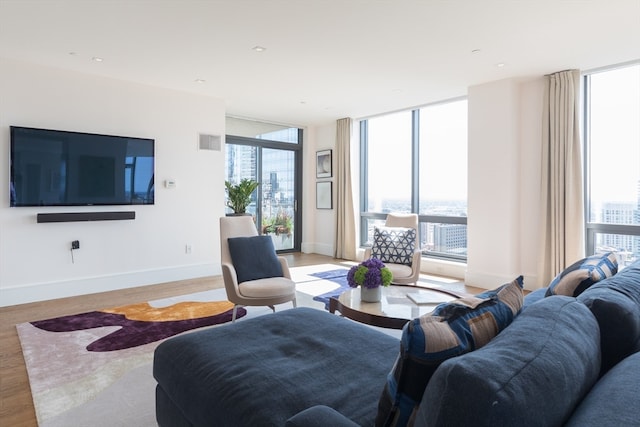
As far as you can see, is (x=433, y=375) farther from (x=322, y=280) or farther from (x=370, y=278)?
(x=322, y=280)

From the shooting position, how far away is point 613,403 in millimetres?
769

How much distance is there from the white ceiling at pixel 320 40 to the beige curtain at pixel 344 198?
1.89 m

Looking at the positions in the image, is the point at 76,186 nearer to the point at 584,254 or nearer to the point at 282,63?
the point at 282,63

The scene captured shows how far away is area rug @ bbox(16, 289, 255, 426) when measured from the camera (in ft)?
6.97

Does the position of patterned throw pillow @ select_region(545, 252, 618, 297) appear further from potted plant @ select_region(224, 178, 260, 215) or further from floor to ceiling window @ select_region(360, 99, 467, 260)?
potted plant @ select_region(224, 178, 260, 215)

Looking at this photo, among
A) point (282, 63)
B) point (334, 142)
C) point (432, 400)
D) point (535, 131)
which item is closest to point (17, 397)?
point (432, 400)

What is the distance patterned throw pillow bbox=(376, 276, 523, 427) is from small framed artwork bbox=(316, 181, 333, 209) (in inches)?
254

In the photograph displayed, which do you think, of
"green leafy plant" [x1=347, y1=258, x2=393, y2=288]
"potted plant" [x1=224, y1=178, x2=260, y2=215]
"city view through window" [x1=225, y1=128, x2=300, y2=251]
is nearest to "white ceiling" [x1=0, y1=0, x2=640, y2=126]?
"potted plant" [x1=224, y1=178, x2=260, y2=215]

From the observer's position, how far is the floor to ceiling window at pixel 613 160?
4246mm

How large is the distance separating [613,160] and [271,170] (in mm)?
5221

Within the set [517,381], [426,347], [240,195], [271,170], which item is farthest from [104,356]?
[271,170]

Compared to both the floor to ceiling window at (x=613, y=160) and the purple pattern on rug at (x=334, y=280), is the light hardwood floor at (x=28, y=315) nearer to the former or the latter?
the purple pattern on rug at (x=334, y=280)

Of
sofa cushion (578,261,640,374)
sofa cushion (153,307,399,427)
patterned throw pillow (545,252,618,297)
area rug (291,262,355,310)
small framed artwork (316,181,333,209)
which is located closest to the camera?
sofa cushion (578,261,640,374)

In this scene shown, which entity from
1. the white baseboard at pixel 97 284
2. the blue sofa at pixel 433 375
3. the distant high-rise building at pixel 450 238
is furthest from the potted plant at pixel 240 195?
the blue sofa at pixel 433 375
